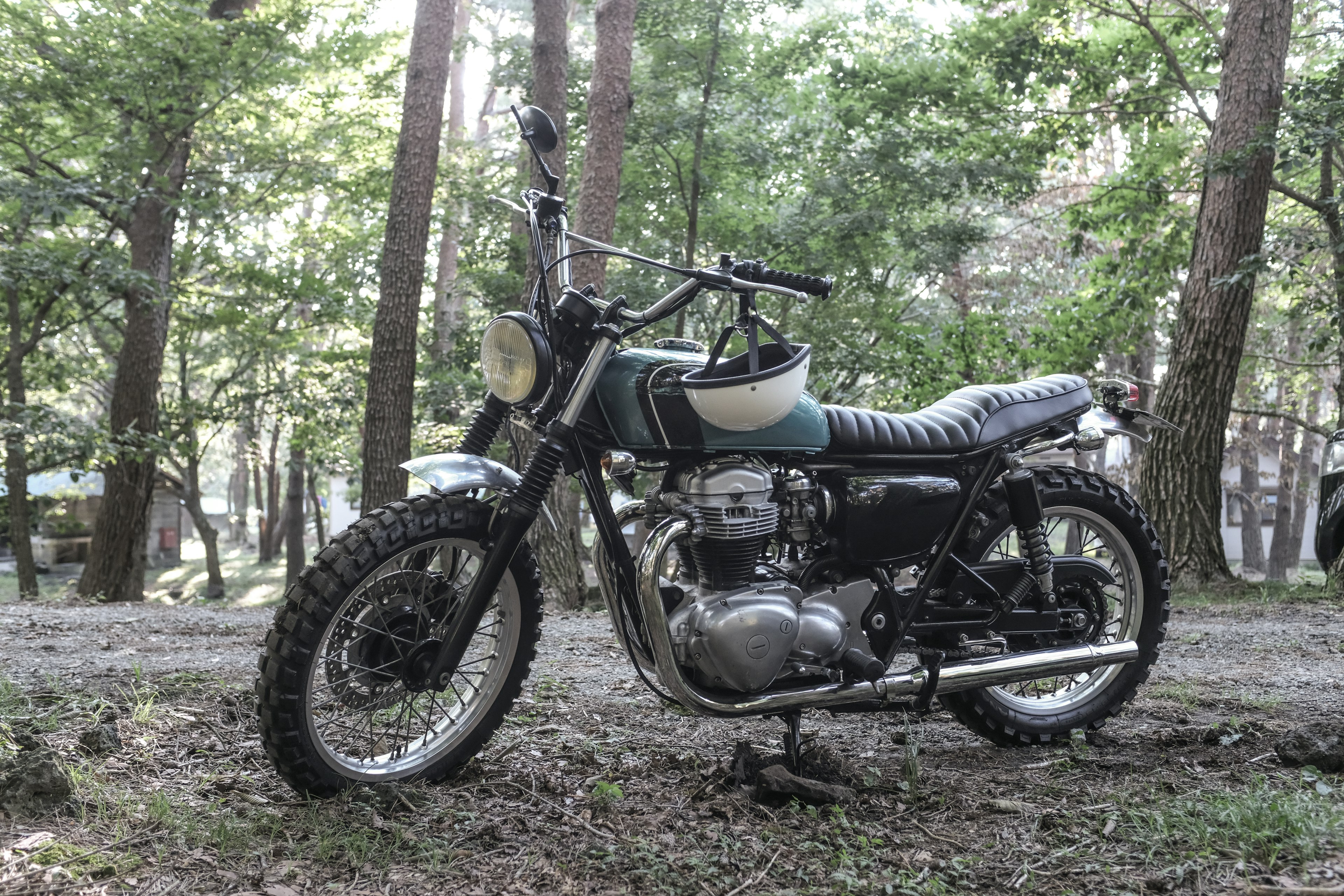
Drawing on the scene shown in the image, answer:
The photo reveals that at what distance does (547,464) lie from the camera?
2980 mm

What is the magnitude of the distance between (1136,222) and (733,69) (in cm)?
507

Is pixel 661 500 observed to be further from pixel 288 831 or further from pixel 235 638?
pixel 235 638

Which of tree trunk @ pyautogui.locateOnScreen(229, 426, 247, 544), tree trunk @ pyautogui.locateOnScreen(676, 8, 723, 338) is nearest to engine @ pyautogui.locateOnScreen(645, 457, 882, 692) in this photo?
tree trunk @ pyautogui.locateOnScreen(676, 8, 723, 338)

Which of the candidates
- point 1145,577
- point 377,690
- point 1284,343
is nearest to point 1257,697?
point 1145,577

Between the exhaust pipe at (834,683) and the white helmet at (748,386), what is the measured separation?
0.36 m

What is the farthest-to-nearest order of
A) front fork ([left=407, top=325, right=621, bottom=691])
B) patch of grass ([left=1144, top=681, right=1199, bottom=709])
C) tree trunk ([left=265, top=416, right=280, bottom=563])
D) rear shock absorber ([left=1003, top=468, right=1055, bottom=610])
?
tree trunk ([left=265, top=416, right=280, bottom=563])
patch of grass ([left=1144, top=681, right=1199, bottom=709])
rear shock absorber ([left=1003, top=468, right=1055, bottom=610])
front fork ([left=407, top=325, right=621, bottom=691])

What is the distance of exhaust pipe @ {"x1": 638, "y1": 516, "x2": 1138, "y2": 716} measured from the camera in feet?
9.81

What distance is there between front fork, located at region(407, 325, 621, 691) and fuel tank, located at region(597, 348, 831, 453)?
7 cm

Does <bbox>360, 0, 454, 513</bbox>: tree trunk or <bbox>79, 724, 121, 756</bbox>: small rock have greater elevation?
<bbox>360, 0, 454, 513</bbox>: tree trunk

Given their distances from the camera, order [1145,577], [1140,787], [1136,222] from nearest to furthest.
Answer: [1140,787], [1145,577], [1136,222]

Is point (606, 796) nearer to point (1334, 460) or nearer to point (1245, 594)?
point (1334, 460)

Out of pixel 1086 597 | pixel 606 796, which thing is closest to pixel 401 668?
pixel 606 796

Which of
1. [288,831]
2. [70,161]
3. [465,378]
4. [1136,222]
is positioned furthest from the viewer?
[465,378]

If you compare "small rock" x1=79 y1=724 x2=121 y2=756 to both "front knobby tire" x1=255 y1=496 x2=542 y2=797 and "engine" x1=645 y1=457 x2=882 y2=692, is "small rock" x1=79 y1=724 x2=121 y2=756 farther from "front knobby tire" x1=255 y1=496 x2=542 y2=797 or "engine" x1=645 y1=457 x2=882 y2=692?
"engine" x1=645 y1=457 x2=882 y2=692
